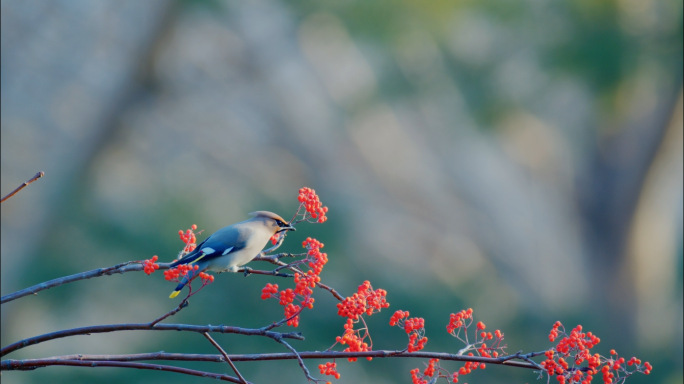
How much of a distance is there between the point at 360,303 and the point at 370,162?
360 cm

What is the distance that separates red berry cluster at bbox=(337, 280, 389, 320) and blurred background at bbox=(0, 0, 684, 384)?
115 inches

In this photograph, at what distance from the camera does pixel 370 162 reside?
4.32 metres

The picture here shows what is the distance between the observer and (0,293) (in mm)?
3684

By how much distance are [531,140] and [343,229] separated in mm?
1667

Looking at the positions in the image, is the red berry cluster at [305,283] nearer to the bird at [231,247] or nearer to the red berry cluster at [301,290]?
the red berry cluster at [301,290]

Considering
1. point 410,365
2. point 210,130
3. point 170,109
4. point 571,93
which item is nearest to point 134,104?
point 170,109

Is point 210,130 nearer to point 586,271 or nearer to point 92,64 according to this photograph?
Answer: point 92,64

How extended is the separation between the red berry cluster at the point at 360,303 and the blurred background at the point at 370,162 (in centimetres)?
291

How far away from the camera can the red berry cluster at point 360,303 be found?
0.75 metres

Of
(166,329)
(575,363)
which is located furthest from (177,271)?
(575,363)

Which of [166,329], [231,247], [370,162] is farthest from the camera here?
[370,162]

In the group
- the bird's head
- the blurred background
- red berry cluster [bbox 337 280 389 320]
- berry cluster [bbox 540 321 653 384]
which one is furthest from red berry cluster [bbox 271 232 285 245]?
Result: the blurred background

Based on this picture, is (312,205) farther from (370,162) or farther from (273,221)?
(370,162)

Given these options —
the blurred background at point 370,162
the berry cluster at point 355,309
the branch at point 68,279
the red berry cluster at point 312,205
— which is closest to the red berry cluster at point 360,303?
the berry cluster at point 355,309
